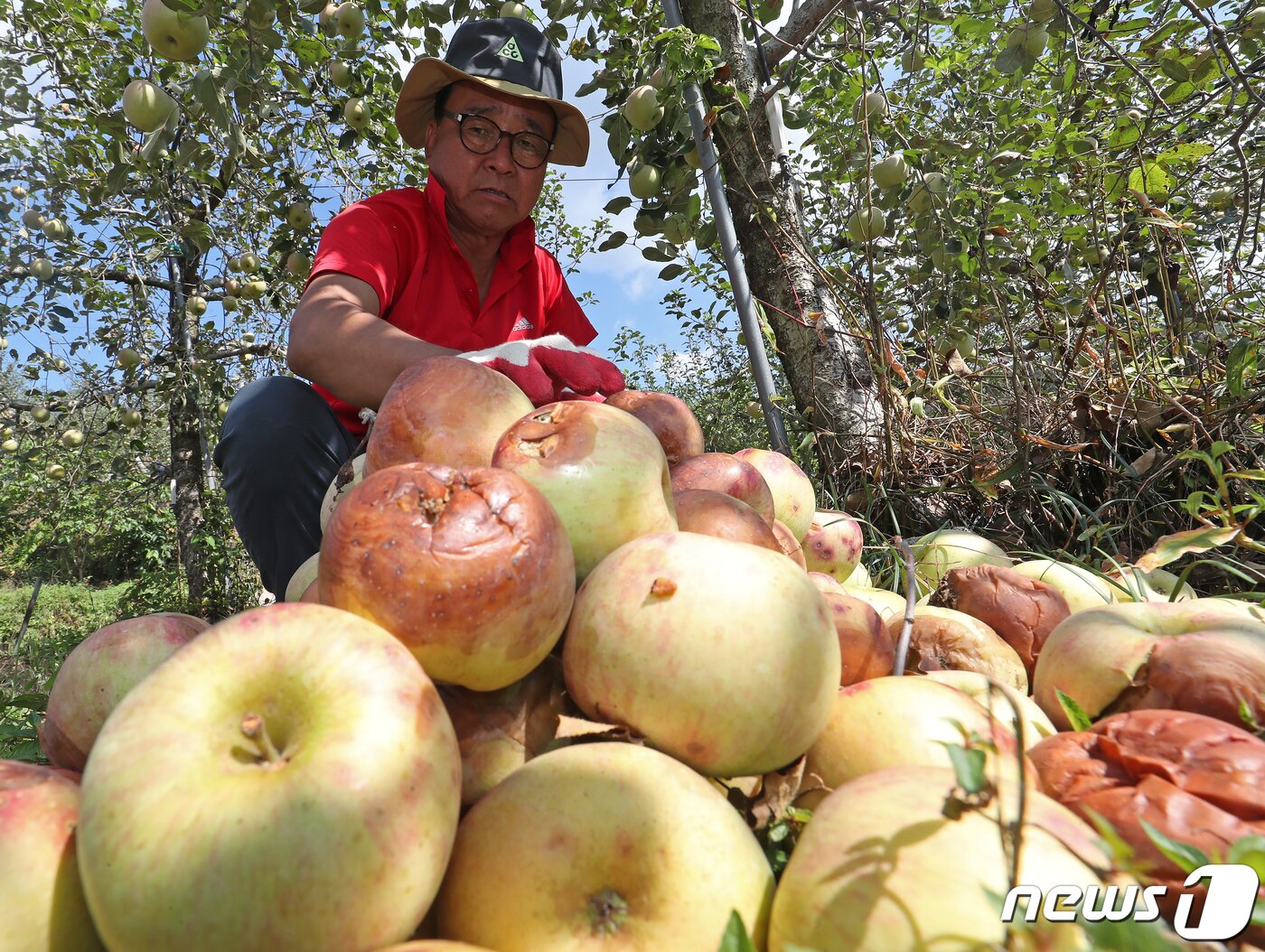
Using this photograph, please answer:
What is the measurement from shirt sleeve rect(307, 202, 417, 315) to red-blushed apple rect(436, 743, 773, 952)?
200 centimetres

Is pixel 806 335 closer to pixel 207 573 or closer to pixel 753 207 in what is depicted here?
pixel 753 207

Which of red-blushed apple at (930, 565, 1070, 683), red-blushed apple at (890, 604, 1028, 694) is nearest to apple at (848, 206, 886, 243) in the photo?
red-blushed apple at (930, 565, 1070, 683)

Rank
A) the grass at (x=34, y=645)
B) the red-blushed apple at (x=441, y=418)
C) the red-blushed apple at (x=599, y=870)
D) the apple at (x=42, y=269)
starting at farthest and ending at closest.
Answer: the apple at (x=42, y=269)
the grass at (x=34, y=645)
the red-blushed apple at (x=441, y=418)
the red-blushed apple at (x=599, y=870)

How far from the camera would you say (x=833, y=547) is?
7.01 ft

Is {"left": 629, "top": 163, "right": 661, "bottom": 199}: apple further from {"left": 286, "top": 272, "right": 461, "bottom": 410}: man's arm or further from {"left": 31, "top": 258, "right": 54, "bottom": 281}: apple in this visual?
{"left": 31, "top": 258, "right": 54, "bottom": 281}: apple

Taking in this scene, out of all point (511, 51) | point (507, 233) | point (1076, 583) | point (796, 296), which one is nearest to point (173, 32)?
point (511, 51)

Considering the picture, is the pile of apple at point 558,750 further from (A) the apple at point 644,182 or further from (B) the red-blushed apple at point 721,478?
(A) the apple at point 644,182

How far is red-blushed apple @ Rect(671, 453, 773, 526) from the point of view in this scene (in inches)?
62.5

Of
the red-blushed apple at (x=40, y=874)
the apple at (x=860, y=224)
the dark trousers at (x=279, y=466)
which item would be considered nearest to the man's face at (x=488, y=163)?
the dark trousers at (x=279, y=466)

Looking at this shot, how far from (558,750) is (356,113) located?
395 cm

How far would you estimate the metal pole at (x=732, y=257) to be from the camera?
2648mm

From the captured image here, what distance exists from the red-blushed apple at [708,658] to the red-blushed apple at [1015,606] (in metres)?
0.83

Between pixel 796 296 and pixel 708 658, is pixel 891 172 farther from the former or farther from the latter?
pixel 708 658

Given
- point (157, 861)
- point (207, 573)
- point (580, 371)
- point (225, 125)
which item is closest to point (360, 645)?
point (157, 861)
